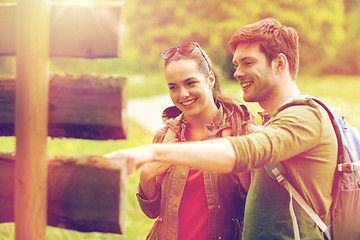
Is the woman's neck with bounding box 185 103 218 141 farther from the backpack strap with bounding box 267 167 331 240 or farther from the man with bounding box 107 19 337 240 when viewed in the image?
the backpack strap with bounding box 267 167 331 240

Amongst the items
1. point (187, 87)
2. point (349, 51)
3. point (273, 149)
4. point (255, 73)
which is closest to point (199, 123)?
point (187, 87)

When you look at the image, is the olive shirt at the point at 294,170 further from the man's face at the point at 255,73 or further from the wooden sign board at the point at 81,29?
the wooden sign board at the point at 81,29

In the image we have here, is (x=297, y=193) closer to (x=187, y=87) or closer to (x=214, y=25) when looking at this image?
(x=187, y=87)

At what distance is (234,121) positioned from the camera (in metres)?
2.48

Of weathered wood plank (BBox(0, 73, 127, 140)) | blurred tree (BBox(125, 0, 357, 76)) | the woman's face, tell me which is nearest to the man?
weathered wood plank (BBox(0, 73, 127, 140))

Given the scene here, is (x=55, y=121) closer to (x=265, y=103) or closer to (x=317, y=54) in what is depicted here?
(x=265, y=103)

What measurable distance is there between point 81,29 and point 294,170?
1068mm

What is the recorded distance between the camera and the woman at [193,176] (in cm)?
234

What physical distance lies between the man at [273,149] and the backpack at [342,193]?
3 cm

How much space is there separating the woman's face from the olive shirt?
57 cm

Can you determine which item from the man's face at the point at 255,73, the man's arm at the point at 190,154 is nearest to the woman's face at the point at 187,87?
the man's face at the point at 255,73

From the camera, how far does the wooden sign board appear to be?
4.90 feet

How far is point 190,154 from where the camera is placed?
5.28 feet

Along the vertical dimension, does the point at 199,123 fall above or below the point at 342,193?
above
